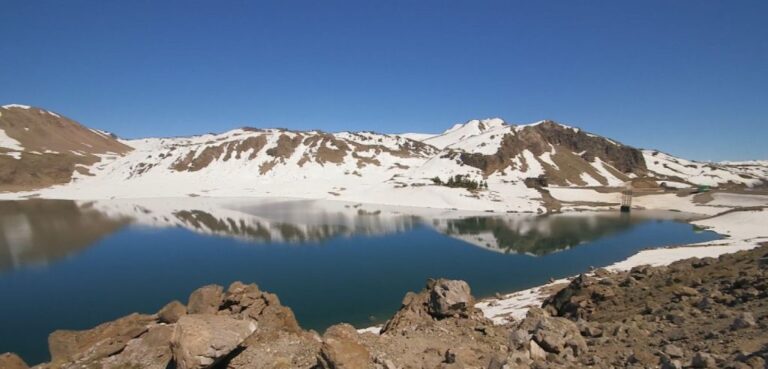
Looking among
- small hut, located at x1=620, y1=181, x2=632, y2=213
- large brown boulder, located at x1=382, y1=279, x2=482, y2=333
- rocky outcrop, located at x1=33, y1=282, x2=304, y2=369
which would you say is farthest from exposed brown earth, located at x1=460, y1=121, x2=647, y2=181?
rocky outcrop, located at x1=33, y1=282, x2=304, y2=369

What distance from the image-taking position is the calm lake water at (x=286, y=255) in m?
27.5

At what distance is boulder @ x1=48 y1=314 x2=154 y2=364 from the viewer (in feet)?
41.4

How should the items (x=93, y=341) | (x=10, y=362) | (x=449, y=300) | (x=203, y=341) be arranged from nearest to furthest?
(x=203, y=341) < (x=10, y=362) < (x=93, y=341) < (x=449, y=300)

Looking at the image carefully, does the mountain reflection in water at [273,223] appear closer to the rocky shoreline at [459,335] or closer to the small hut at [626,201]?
the small hut at [626,201]

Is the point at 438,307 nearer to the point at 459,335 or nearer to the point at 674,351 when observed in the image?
the point at 459,335

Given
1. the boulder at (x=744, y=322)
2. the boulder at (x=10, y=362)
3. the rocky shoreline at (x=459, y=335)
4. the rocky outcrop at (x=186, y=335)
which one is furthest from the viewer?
the boulder at (x=10, y=362)

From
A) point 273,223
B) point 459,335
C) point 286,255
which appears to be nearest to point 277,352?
point 459,335

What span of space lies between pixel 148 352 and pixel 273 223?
54.3m

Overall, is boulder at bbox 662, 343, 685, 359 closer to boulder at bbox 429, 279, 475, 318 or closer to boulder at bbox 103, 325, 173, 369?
boulder at bbox 429, 279, 475, 318

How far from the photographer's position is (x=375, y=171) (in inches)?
5261

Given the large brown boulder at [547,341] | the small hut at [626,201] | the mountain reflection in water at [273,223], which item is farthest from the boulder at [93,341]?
the small hut at [626,201]

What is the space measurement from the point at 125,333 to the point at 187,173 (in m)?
127

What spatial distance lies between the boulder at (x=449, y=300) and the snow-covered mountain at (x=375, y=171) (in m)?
72.4

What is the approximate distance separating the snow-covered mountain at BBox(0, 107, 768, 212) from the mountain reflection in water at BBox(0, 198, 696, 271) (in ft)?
46.3
